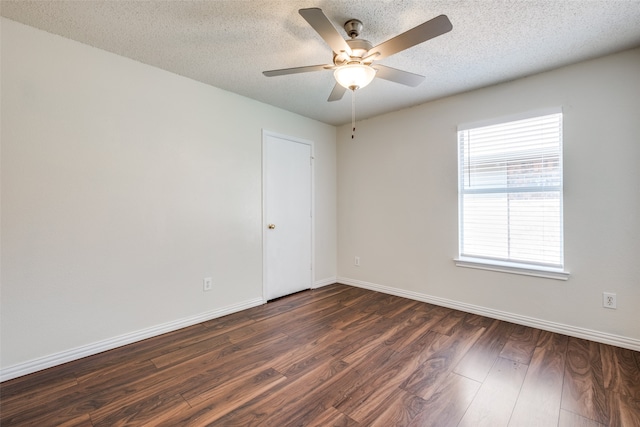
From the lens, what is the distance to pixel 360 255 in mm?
4160

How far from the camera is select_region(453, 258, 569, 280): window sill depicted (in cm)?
261

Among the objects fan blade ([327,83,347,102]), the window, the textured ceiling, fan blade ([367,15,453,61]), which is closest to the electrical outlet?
the window

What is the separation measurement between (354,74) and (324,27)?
0.38 meters

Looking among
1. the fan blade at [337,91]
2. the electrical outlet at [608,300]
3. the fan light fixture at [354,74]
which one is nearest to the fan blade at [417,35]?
the fan light fixture at [354,74]

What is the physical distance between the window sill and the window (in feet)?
0.05

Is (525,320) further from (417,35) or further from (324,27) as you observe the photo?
(324,27)

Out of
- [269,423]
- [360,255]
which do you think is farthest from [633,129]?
[269,423]

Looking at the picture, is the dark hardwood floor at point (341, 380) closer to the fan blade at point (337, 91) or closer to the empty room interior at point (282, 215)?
the empty room interior at point (282, 215)

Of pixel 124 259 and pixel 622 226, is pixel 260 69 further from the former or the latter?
pixel 622 226

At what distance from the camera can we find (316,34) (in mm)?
2053

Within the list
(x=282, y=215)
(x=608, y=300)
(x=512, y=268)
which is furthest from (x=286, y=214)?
(x=608, y=300)

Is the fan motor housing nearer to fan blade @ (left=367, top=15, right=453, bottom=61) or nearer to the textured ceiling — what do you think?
fan blade @ (left=367, top=15, right=453, bottom=61)

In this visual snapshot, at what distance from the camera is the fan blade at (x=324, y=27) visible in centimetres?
144

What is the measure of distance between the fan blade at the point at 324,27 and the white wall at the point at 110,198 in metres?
1.76
